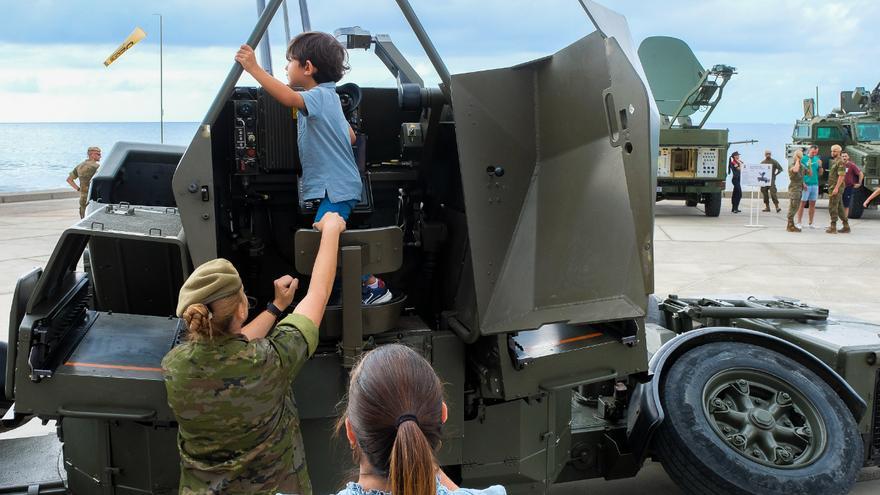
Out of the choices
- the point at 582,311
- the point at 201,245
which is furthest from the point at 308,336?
the point at 582,311

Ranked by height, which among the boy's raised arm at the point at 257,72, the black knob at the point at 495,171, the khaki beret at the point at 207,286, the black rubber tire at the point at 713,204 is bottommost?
the black rubber tire at the point at 713,204

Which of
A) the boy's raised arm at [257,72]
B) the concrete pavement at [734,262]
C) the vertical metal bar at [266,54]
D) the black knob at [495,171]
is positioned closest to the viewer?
the boy's raised arm at [257,72]

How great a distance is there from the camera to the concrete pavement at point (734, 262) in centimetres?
806

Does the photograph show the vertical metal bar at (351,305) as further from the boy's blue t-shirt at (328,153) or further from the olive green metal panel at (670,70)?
the olive green metal panel at (670,70)

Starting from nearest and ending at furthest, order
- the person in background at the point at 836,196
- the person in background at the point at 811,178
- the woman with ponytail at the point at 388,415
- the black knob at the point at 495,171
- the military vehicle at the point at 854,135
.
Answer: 1. the woman with ponytail at the point at 388,415
2. the black knob at the point at 495,171
3. the person in background at the point at 836,196
4. the person in background at the point at 811,178
5. the military vehicle at the point at 854,135

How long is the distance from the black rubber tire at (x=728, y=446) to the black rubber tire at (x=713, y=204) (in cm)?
1452

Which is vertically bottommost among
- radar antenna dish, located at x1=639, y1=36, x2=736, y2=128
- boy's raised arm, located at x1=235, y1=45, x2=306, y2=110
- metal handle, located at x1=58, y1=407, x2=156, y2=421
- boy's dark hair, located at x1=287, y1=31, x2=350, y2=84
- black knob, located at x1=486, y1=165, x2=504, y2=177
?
metal handle, located at x1=58, y1=407, x2=156, y2=421

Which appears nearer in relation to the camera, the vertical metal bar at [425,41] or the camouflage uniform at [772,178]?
the vertical metal bar at [425,41]

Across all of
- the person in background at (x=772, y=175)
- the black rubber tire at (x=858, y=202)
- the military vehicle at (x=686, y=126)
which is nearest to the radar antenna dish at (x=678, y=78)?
the military vehicle at (x=686, y=126)

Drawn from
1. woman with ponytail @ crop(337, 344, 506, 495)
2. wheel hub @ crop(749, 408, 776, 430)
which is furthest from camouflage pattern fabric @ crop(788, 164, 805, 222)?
woman with ponytail @ crop(337, 344, 506, 495)

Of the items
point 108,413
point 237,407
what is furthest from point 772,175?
point 237,407

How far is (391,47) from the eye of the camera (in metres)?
4.38

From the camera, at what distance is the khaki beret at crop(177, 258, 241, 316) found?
91.6 inches

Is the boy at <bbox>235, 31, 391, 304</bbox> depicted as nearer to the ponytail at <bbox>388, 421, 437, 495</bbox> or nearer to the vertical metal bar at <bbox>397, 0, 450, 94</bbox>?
the vertical metal bar at <bbox>397, 0, 450, 94</bbox>
